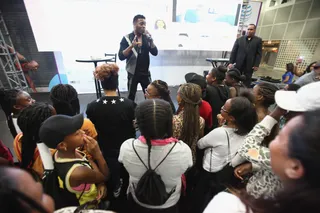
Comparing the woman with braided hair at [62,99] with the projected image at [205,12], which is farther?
the projected image at [205,12]

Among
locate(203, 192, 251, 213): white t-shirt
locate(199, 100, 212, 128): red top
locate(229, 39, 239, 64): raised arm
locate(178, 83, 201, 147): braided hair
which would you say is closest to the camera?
locate(203, 192, 251, 213): white t-shirt

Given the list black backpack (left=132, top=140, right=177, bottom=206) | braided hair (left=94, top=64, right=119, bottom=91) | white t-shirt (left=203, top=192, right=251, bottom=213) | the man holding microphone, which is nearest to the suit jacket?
the man holding microphone

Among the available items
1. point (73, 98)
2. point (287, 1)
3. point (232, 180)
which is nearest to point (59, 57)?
point (73, 98)

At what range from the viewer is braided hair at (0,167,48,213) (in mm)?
318

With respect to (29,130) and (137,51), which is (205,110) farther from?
(137,51)

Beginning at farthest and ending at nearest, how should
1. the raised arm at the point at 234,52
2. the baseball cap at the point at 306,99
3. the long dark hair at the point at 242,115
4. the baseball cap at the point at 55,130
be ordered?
the raised arm at the point at 234,52
the long dark hair at the point at 242,115
the baseball cap at the point at 55,130
the baseball cap at the point at 306,99

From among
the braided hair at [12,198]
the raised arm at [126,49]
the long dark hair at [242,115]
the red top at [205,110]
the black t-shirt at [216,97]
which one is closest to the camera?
the braided hair at [12,198]

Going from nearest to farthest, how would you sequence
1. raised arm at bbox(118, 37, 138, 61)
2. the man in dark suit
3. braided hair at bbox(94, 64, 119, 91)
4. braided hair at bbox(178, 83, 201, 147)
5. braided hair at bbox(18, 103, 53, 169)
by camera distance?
braided hair at bbox(18, 103, 53, 169), braided hair at bbox(178, 83, 201, 147), braided hair at bbox(94, 64, 119, 91), raised arm at bbox(118, 37, 138, 61), the man in dark suit

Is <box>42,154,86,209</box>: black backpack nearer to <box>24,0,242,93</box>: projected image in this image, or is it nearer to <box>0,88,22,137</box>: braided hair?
<box>0,88,22,137</box>: braided hair

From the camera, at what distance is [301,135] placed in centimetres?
41

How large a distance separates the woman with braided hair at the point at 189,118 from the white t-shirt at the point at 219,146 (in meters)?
0.11

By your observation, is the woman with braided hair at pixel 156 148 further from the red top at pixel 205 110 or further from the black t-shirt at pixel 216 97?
the black t-shirt at pixel 216 97

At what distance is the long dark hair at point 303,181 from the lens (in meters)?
0.34

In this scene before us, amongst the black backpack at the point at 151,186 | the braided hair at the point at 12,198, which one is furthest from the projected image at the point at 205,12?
the braided hair at the point at 12,198
